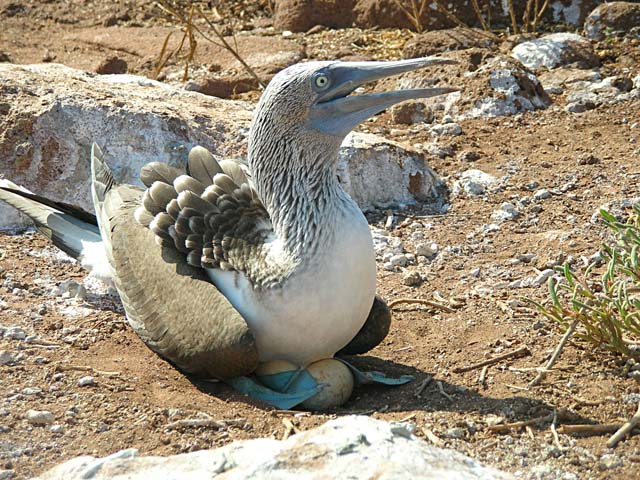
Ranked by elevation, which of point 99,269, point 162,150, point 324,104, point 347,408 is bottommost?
point 347,408

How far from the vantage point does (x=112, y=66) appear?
35.1ft

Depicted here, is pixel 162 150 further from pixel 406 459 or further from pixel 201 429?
pixel 406 459

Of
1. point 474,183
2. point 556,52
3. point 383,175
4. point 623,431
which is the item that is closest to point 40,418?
point 623,431

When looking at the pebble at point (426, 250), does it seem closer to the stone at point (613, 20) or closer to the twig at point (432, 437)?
the twig at point (432, 437)

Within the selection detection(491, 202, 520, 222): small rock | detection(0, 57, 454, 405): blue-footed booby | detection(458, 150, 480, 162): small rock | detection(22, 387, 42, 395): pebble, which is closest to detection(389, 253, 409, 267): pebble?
detection(491, 202, 520, 222): small rock

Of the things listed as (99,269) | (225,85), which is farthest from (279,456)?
(225,85)

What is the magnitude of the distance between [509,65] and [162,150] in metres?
3.17

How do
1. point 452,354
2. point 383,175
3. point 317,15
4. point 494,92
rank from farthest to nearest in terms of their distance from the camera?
point 317,15, point 494,92, point 383,175, point 452,354

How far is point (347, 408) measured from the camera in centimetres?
512

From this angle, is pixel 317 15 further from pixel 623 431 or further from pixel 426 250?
pixel 623 431

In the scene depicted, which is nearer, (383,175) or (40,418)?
(40,418)

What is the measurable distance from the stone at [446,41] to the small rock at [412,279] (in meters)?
3.89

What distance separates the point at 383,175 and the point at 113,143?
191 centimetres

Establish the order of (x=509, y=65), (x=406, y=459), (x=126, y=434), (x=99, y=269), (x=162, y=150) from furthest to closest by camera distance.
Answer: (x=509, y=65)
(x=162, y=150)
(x=99, y=269)
(x=126, y=434)
(x=406, y=459)
